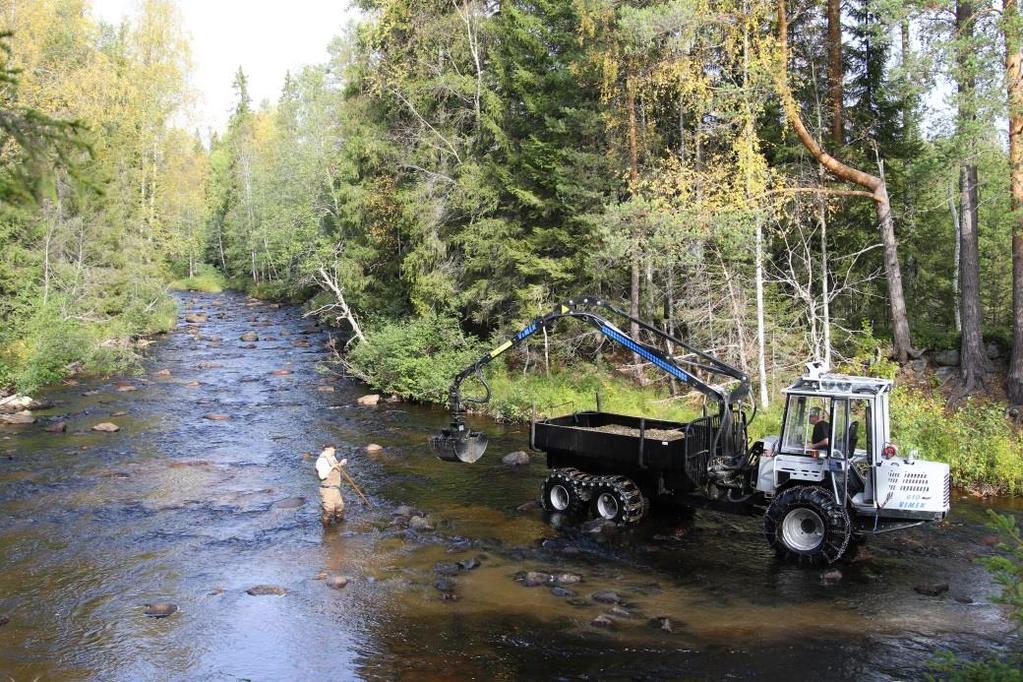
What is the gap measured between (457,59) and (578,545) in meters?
23.1

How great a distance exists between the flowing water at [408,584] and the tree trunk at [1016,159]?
415 cm

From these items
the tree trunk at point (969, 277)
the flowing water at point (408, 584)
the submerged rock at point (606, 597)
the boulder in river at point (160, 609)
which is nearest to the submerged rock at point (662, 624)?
the flowing water at point (408, 584)

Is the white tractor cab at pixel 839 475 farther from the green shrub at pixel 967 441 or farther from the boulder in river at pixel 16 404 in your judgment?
the boulder in river at pixel 16 404

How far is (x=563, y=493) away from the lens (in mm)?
16547

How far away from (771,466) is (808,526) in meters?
1.12

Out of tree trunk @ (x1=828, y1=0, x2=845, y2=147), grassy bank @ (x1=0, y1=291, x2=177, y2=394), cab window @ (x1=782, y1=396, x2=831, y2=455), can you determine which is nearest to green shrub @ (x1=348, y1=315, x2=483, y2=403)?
grassy bank @ (x1=0, y1=291, x2=177, y2=394)

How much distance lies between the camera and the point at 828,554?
1353 cm

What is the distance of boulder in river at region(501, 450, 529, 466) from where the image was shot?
68.4ft

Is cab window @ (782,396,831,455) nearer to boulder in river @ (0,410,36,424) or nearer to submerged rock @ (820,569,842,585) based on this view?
submerged rock @ (820,569,842,585)

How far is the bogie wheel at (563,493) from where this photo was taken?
16281mm

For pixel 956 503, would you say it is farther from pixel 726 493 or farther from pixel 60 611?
pixel 60 611

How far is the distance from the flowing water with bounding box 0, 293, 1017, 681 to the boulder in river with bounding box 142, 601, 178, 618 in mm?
151

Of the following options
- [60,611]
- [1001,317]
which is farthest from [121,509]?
[1001,317]

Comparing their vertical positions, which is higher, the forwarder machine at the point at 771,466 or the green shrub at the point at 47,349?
the green shrub at the point at 47,349
